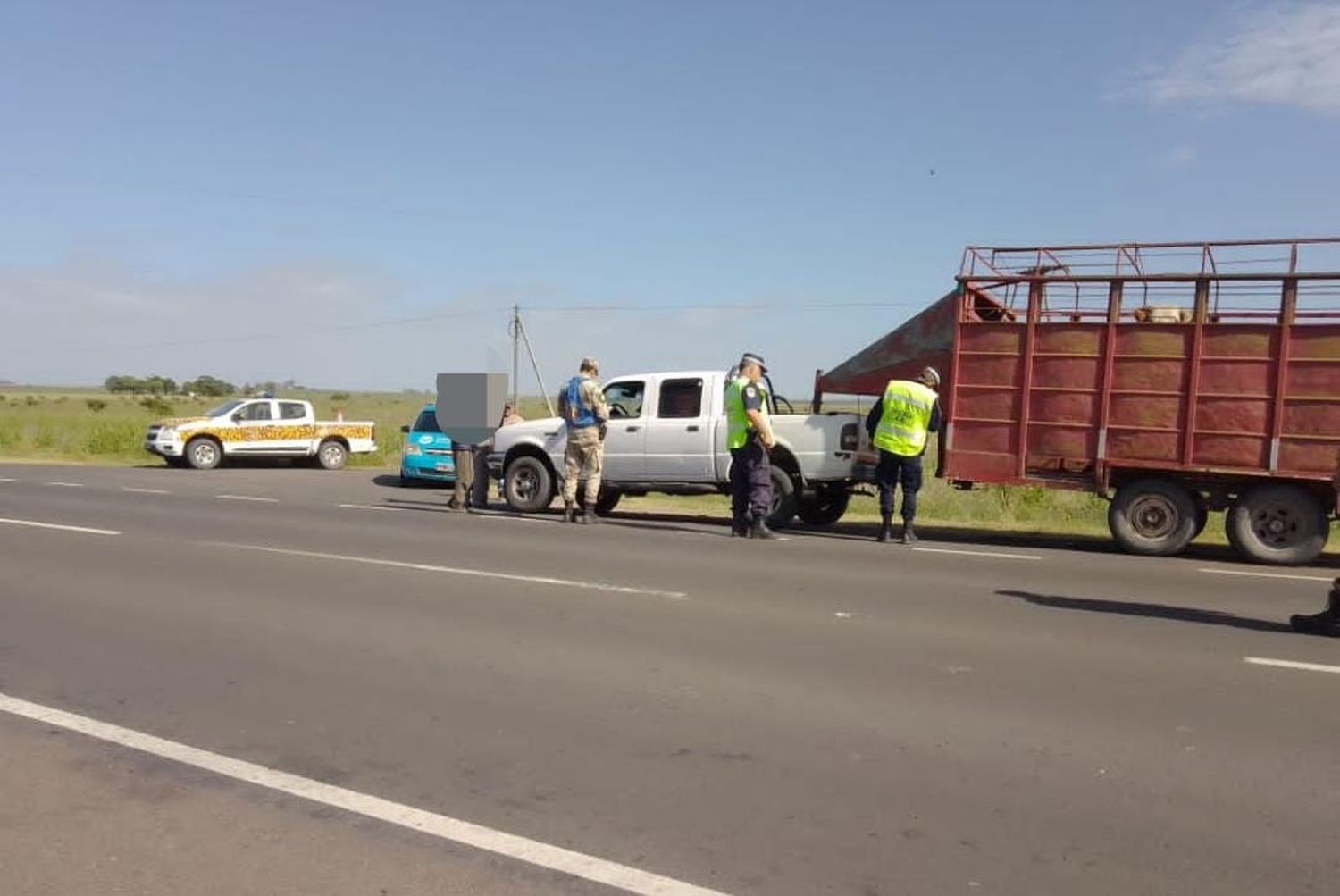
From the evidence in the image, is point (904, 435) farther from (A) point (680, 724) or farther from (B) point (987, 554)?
(A) point (680, 724)

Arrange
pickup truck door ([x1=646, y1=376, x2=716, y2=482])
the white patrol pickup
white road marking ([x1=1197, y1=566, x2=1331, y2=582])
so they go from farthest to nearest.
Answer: the white patrol pickup < pickup truck door ([x1=646, y1=376, x2=716, y2=482]) < white road marking ([x1=1197, y1=566, x2=1331, y2=582])

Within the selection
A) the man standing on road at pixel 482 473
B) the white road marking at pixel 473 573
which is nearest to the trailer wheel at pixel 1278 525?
the white road marking at pixel 473 573

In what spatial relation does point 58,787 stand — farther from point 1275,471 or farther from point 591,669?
point 1275,471

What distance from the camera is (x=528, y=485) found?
15.2m

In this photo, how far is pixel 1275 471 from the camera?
11.0 meters

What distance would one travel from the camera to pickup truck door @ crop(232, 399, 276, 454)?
2672 cm

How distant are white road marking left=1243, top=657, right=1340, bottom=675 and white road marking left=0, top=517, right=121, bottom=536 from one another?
11.0 m

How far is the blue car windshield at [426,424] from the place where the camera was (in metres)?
21.5

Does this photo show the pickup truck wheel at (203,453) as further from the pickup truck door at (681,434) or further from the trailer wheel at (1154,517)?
the trailer wheel at (1154,517)

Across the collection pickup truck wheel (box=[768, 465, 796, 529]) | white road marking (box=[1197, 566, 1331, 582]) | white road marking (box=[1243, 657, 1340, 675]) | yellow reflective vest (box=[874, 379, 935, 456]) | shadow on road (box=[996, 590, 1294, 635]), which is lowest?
white road marking (box=[1243, 657, 1340, 675])

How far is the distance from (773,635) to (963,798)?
2891 millimetres

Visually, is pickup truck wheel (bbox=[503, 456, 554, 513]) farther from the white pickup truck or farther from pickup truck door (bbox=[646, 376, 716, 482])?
pickup truck door (bbox=[646, 376, 716, 482])

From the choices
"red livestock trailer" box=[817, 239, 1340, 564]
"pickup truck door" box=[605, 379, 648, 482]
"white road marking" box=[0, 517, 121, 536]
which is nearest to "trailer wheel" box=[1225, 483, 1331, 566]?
"red livestock trailer" box=[817, 239, 1340, 564]

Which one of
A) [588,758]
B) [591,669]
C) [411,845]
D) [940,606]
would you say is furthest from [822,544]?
[411,845]
